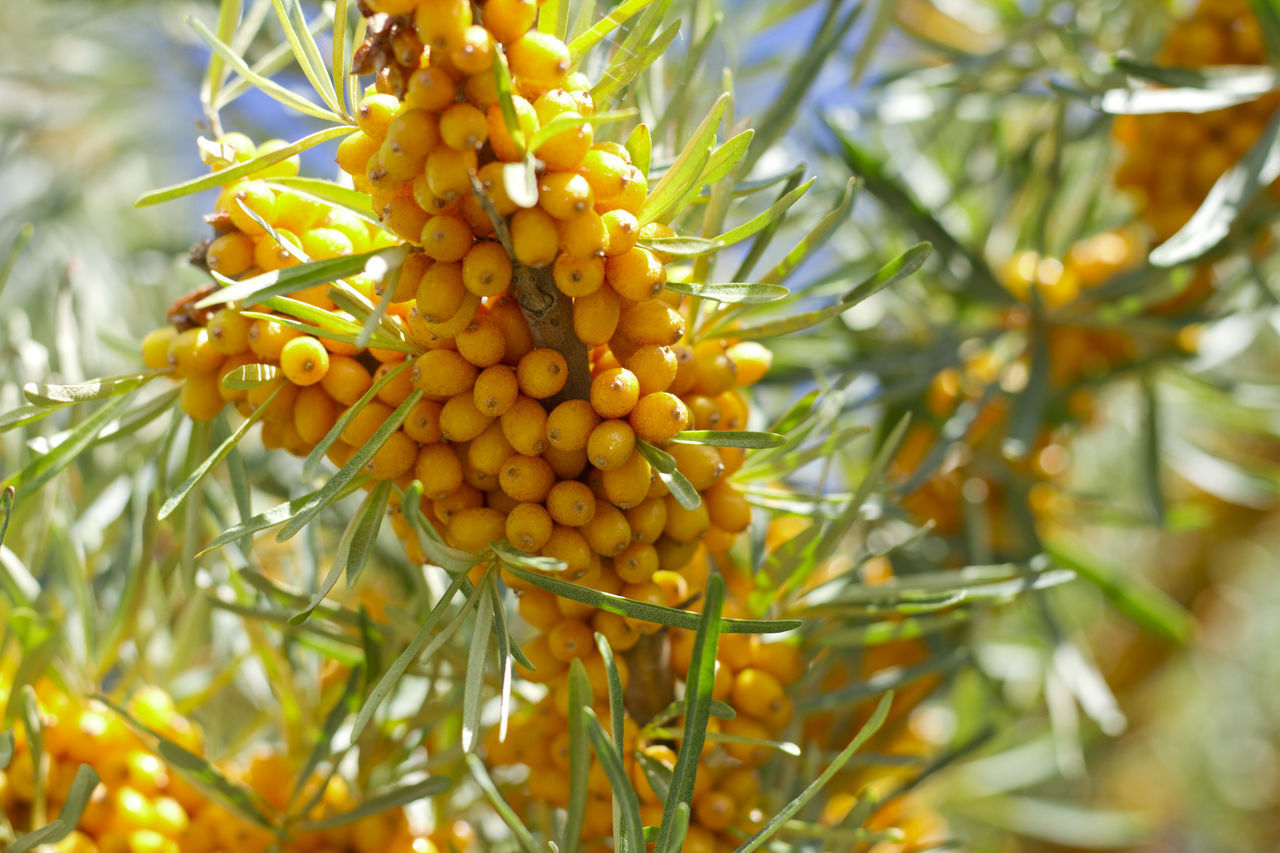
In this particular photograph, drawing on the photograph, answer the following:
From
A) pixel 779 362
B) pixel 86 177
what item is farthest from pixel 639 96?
pixel 86 177

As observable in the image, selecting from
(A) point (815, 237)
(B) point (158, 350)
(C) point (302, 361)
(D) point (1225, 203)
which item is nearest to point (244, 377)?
(C) point (302, 361)

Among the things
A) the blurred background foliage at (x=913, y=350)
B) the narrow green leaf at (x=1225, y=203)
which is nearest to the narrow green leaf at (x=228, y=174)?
the blurred background foliage at (x=913, y=350)

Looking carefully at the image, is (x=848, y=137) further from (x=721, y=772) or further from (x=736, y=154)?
(x=721, y=772)

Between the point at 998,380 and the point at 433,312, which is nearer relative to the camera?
the point at 433,312

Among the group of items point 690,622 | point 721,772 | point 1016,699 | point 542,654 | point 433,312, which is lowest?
point 1016,699

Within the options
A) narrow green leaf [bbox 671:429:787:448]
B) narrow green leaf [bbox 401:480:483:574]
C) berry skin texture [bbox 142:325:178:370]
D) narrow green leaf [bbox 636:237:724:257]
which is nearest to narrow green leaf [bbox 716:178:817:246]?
narrow green leaf [bbox 636:237:724:257]

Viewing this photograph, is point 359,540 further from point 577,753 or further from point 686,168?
point 686,168
